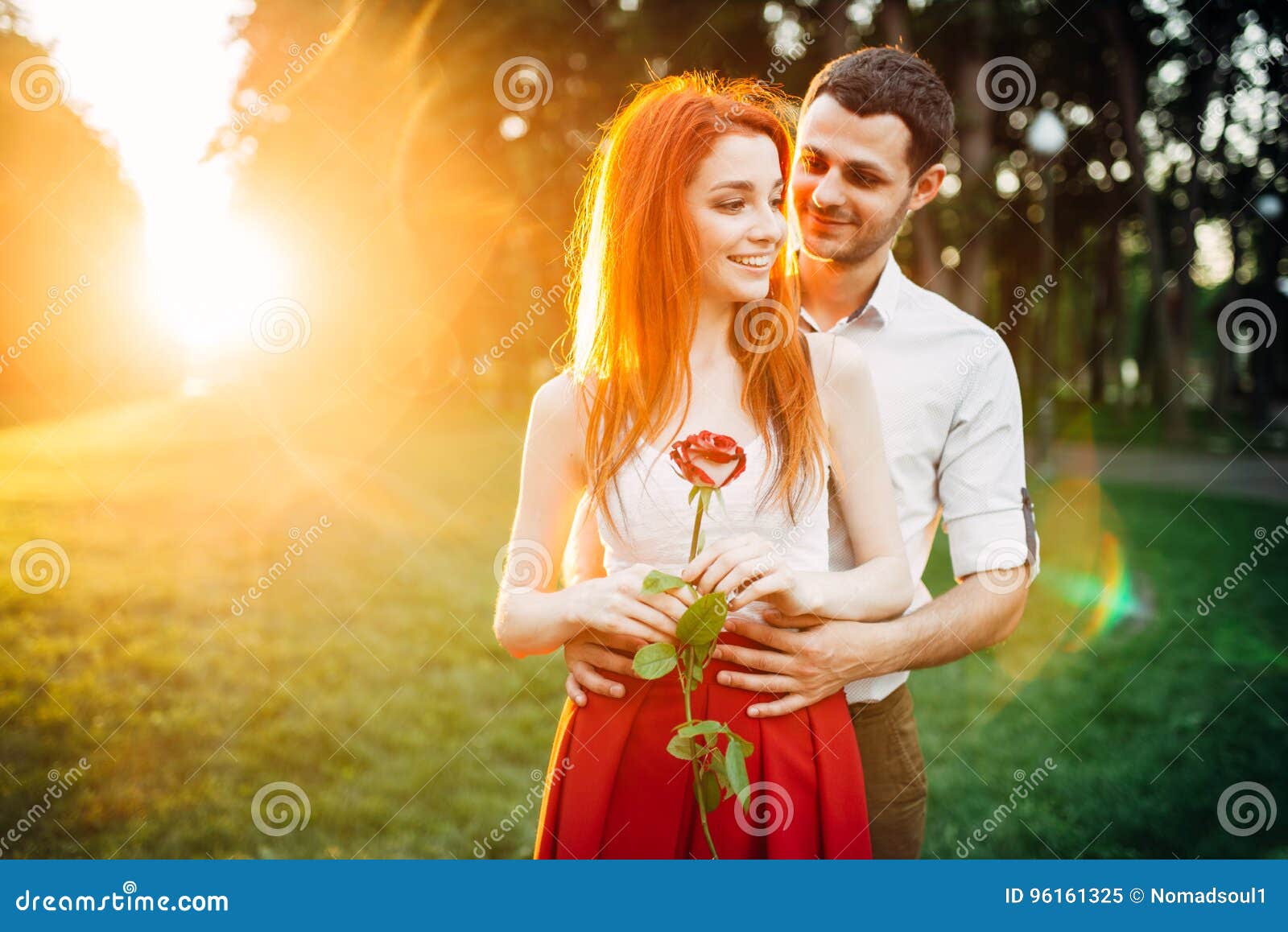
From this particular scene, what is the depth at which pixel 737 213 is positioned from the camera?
2059 mm

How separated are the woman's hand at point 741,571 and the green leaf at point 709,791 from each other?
36 centimetres

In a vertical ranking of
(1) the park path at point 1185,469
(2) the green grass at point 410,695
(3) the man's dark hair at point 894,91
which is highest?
(1) the park path at point 1185,469

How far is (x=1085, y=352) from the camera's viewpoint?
36656mm

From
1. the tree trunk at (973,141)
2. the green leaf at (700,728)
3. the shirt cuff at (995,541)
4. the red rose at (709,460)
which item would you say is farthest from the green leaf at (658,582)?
the tree trunk at (973,141)

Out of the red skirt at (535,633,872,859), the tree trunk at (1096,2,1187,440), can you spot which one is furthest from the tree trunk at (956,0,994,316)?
the red skirt at (535,633,872,859)

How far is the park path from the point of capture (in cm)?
1441

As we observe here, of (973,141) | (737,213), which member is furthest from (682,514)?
(973,141)

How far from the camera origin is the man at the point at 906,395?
2.46 meters

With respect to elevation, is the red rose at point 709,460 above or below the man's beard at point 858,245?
below

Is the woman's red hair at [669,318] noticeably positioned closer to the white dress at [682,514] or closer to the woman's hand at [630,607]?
the white dress at [682,514]

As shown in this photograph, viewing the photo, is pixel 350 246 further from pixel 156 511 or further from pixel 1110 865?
pixel 1110 865

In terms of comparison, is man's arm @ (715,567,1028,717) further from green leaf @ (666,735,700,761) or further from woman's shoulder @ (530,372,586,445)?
woman's shoulder @ (530,372,586,445)

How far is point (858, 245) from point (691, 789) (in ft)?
4.94

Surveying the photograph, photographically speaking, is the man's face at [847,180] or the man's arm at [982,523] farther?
the man's face at [847,180]
